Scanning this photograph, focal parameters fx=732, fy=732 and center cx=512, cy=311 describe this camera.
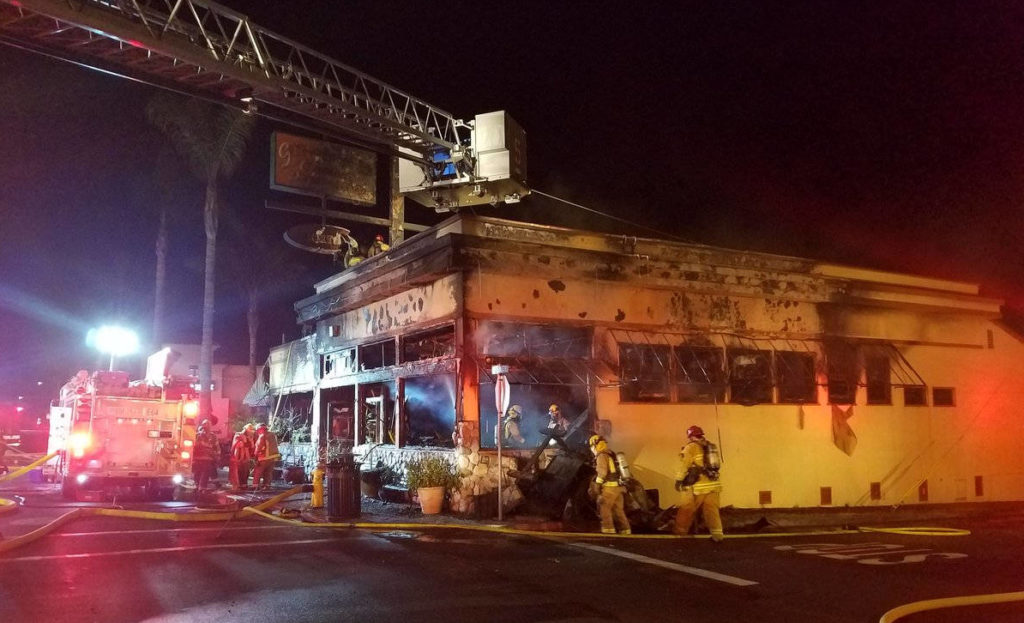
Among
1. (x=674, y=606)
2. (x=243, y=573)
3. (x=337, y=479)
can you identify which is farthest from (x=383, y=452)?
(x=674, y=606)

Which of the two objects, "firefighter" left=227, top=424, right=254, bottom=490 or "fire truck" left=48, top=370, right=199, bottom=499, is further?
"firefighter" left=227, top=424, right=254, bottom=490

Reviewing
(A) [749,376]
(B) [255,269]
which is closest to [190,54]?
(A) [749,376]

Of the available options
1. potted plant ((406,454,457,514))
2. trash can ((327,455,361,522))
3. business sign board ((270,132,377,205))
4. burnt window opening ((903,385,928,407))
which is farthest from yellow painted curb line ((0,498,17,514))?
burnt window opening ((903,385,928,407))

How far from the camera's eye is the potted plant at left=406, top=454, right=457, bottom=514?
14.3 meters

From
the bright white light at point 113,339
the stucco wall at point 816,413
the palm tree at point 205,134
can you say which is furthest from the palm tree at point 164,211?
the stucco wall at point 816,413

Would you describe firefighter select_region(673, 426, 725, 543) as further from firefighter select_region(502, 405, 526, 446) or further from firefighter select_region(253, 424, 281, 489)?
firefighter select_region(253, 424, 281, 489)

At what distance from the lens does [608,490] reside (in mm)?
12258

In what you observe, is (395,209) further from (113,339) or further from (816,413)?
(816,413)

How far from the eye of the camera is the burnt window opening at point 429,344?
16.9m

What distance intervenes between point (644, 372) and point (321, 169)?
914 centimetres

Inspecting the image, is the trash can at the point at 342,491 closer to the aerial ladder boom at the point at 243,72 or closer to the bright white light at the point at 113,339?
the aerial ladder boom at the point at 243,72

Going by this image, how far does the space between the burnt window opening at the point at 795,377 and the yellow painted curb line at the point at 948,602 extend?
1069 cm

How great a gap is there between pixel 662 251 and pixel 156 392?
12060 mm

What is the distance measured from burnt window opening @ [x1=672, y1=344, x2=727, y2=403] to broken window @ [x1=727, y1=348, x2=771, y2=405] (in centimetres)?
31
